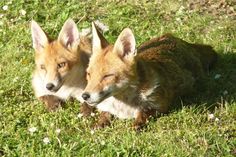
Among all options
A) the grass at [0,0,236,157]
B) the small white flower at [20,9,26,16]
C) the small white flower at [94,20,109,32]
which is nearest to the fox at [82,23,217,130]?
the grass at [0,0,236,157]

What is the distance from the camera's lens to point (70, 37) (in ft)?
24.4

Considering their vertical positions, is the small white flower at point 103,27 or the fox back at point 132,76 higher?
the fox back at point 132,76

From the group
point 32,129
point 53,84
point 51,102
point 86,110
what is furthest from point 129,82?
point 51,102

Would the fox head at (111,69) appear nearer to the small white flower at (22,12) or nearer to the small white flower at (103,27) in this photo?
the small white flower at (103,27)

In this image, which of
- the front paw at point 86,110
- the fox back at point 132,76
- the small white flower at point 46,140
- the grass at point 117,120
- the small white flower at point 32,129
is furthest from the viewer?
the front paw at point 86,110


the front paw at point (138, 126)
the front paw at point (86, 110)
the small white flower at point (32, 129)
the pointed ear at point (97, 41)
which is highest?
the pointed ear at point (97, 41)

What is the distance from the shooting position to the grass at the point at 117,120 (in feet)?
19.5

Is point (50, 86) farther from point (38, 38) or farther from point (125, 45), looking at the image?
point (125, 45)

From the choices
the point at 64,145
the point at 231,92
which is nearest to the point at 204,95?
the point at 231,92

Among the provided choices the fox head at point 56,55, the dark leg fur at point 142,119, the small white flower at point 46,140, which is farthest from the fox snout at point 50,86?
the dark leg fur at point 142,119

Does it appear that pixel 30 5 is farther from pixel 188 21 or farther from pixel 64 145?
pixel 64 145

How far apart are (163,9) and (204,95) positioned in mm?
2749

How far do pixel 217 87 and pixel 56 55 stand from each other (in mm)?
2008

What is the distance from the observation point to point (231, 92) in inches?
280
